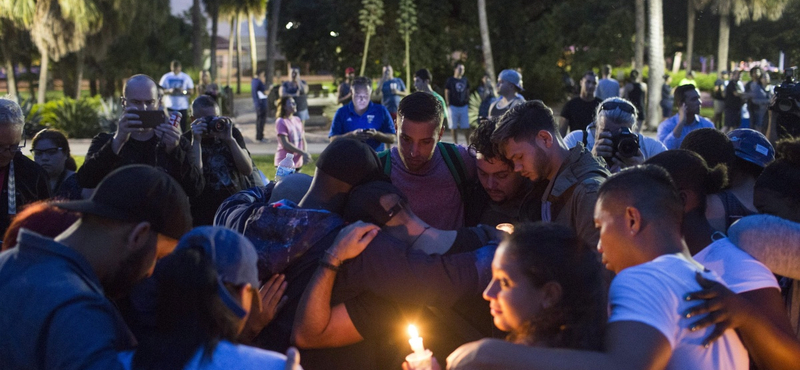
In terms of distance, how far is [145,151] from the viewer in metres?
5.13

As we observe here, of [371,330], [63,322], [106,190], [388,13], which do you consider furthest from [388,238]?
[388,13]

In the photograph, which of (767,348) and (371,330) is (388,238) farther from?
(767,348)

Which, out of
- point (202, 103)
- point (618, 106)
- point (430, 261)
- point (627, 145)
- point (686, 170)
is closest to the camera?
point (430, 261)

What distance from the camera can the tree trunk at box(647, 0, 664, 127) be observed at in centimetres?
2334

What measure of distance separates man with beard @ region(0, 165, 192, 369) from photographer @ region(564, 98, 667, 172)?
7.46 feet

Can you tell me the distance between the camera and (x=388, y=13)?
92.1 feet

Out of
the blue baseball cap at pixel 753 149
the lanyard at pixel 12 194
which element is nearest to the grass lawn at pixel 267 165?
the lanyard at pixel 12 194

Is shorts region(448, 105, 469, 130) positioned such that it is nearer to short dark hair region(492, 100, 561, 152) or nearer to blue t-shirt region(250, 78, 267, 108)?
blue t-shirt region(250, 78, 267, 108)

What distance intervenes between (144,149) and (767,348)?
13.2 ft

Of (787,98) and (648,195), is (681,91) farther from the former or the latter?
(648,195)

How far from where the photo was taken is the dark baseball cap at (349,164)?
2.98 m

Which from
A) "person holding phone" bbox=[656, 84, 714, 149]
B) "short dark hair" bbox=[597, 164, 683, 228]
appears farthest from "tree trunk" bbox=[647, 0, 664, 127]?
"short dark hair" bbox=[597, 164, 683, 228]

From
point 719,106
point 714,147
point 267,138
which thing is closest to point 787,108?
point 714,147

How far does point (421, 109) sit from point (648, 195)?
220 centimetres
